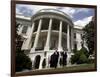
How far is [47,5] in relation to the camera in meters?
1.95

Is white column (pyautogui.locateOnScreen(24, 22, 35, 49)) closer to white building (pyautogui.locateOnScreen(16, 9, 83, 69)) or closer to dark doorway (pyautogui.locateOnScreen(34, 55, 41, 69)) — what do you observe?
white building (pyautogui.locateOnScreen(16, 9, 83, 69))

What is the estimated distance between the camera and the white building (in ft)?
6.23

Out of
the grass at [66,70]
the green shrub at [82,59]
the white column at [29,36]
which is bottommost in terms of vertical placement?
the grass at [66,70]

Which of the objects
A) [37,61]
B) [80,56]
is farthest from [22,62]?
[80,56]

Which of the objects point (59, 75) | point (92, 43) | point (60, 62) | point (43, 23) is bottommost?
point (59, 75)

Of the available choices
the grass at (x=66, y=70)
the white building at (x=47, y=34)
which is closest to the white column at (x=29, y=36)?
the white building at (x=47, y=34)

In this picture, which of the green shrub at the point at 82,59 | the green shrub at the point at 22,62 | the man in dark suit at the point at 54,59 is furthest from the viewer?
the green shrub at the point at 82,59

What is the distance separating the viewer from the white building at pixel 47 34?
6.23ft

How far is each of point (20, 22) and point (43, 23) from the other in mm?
232

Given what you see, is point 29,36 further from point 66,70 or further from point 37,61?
point 66,70

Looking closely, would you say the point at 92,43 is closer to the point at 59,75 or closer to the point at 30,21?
the point at 59,75

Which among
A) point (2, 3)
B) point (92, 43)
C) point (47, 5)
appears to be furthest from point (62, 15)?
point (2, 3)

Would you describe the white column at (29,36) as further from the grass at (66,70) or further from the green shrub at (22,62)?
the grass at (66,70)

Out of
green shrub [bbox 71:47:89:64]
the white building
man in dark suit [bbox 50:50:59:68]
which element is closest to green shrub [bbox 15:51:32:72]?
the white building
